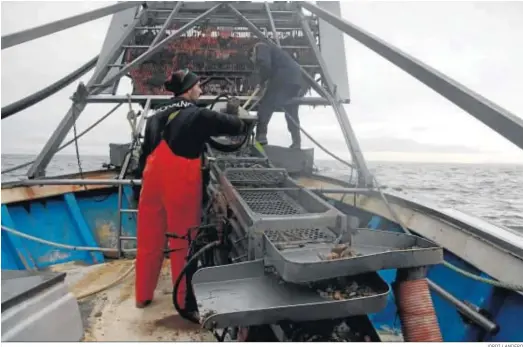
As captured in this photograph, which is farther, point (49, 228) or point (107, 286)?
point (49, 228)

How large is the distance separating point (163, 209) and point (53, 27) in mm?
1518

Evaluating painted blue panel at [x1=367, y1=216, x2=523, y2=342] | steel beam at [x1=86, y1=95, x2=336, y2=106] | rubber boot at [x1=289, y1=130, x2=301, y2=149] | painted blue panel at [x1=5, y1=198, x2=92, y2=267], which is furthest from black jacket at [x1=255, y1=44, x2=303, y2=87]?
painted blue panel at [x1=367, y1=216, x2=523, y2=342]

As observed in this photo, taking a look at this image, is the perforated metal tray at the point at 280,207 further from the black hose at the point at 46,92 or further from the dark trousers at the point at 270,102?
the dark trousers at the point at 270,102

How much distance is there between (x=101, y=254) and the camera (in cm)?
486

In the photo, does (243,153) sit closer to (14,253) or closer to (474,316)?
(474,316)

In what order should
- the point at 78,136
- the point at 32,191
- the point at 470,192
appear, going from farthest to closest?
1. the point at 470,192
2. the point at 78,136
3. the point at 32,191

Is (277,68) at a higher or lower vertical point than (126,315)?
higher

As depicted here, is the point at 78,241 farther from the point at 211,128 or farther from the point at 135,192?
the point at 211,128

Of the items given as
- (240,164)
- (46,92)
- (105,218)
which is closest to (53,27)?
(240,164)

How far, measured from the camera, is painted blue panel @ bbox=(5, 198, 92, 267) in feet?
15.0

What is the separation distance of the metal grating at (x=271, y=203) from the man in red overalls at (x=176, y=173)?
0.53 m

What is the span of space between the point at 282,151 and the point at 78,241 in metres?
3.06

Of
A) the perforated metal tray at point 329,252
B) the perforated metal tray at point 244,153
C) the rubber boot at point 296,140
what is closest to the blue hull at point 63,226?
the perforated metal tray at point 244,153

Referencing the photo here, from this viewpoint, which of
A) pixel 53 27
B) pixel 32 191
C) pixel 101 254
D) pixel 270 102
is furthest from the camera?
pixel 270 102
